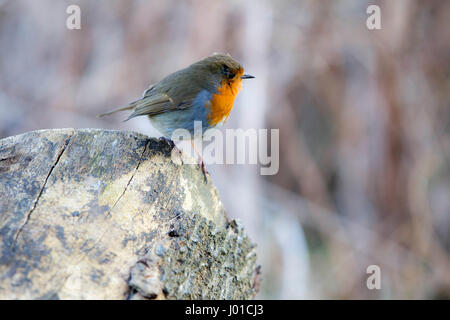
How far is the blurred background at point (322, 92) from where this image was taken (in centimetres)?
458

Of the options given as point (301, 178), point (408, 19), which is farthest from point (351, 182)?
point (408, 19)

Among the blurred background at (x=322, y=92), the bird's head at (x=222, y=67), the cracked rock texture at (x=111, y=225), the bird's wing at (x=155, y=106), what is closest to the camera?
the cracked rock texture at (x=111, y=225)

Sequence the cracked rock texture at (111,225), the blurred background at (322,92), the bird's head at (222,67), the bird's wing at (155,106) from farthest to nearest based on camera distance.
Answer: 1. the blurred background at (322,92)
2. the bird's head at (222,67)
3. the bird's wing at (155,106)
4. the cracked rock texture at (111,225)

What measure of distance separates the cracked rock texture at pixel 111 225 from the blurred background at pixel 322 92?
8.26 ft

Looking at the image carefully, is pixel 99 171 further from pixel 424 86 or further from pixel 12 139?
pixel 424 86

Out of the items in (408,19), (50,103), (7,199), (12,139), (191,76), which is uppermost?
(408,19)

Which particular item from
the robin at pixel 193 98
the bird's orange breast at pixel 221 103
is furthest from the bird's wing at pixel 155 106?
the bird's orange breast at pixel 221 103

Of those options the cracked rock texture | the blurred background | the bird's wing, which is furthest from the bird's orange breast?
the blurred background

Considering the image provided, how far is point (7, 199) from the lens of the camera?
1598 millimetres

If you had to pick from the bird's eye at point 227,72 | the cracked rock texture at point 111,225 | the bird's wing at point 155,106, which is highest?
the bird's eye at point 227,72

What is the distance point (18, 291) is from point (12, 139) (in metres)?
0.73

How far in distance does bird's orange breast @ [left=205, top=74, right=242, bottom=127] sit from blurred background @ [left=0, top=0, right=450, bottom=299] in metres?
1.63

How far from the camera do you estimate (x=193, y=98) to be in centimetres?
268

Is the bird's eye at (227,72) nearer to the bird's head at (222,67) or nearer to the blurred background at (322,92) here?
the bird's head at (222,67)
